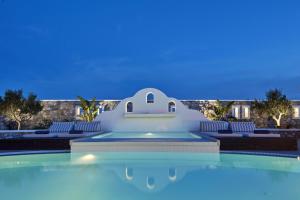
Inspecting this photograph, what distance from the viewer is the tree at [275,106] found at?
1941 centimetres

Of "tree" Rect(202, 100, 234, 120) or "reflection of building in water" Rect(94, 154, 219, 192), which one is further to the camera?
"tree" Rect(202, 100, 234, 120)

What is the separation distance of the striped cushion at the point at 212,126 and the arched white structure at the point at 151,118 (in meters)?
0.69

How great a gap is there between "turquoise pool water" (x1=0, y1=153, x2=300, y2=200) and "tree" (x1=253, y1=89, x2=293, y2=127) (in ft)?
34.8

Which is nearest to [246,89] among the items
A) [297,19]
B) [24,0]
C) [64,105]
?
[297,19]

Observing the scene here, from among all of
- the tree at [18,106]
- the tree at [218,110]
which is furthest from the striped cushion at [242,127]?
the tree at [18,106]

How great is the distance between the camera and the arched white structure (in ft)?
57.1

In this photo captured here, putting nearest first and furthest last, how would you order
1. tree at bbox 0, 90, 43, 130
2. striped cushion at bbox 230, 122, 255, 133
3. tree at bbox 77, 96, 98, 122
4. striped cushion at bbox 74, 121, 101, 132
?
striped cushion at bbox 230, 122, 255, 133, striped cushion at bbox 74, 121, 101, 132, tree at bbox 0, 90, 43, 130, tree at bbox 77, 96, 98, 122

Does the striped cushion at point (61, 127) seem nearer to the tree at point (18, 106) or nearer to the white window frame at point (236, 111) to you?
the tree at point (18, 106)

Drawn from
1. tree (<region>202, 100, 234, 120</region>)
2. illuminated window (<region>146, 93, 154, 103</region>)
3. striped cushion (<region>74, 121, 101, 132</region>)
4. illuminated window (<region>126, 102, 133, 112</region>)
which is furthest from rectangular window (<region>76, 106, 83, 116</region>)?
tree (<region>202, 100, 234, 120</region>)

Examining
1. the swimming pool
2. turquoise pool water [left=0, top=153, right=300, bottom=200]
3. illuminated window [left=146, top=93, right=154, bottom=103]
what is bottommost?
turquoise pool water [left=0, top=153, right=300, bottom=200]

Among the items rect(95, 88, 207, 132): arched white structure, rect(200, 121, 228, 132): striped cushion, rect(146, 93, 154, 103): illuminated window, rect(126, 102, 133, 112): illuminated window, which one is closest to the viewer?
rect(200, 121, 228, 132): striped cushion

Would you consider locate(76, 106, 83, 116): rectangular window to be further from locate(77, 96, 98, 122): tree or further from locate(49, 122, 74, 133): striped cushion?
locate(49, 122, 74, 133): striped cushion

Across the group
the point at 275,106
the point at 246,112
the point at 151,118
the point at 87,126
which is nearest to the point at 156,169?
the point at 87,126

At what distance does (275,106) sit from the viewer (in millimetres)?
19438
